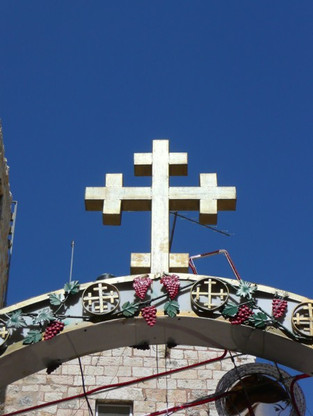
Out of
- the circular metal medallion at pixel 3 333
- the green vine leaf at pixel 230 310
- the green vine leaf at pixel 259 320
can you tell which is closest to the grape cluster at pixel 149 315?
the green vine leaf at pixel 230 310

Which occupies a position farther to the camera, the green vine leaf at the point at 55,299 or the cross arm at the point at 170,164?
the cross arm at the point at 170,164

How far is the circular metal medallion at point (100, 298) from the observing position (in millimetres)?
7297

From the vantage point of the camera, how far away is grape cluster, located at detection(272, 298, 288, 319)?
23.9 ft

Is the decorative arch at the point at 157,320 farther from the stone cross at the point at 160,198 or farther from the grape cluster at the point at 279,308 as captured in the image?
the stone cross at the point at 160,198

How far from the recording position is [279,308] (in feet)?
23.9

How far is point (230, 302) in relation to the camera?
24.0 feet

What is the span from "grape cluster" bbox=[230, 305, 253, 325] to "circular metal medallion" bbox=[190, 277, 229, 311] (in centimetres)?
14

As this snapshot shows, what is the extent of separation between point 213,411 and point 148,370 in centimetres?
125

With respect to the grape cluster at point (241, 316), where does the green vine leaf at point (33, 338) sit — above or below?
below

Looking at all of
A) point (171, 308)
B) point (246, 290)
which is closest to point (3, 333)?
point (171, 308)

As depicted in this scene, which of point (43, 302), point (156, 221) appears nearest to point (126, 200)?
point (156, 221)

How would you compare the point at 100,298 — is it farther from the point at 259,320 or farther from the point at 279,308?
the point at 279,308

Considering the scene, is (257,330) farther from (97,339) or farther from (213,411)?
(213,411)

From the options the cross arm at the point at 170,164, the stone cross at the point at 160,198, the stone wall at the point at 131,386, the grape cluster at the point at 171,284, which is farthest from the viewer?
the stone wall at the point at 131,386
